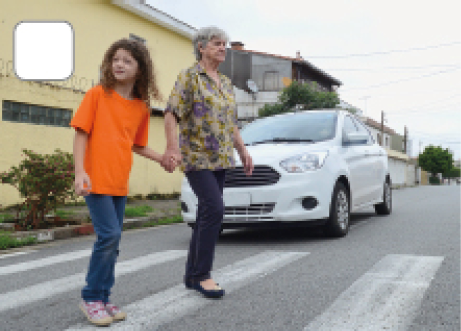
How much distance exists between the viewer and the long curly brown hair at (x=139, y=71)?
3.08 m

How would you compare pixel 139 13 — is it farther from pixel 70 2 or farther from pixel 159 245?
pixel 159 245

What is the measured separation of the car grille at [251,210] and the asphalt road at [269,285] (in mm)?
382

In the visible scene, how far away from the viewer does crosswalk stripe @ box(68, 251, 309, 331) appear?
3059 millimetres

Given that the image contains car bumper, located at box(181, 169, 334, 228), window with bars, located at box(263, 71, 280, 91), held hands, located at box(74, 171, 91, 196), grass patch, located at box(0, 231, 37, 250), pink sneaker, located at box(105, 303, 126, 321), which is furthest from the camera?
window with bars, located at box(263, 71, 280, 91)

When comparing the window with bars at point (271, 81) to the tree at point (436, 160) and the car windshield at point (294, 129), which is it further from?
the tree at point (436, 160)

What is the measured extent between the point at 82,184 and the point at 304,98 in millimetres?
24139

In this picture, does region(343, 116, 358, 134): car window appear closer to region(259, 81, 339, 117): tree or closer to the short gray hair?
the short gray hair

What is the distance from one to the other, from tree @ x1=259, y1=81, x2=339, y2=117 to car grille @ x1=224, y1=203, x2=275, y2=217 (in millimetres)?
20670

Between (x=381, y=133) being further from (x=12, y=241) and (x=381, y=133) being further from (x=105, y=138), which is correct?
(x=105, y=138)

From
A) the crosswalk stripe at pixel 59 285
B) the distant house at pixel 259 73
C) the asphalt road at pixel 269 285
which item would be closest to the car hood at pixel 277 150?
the asphalt road at pixel 269 285

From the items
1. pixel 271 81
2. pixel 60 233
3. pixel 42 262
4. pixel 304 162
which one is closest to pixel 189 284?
pixel 42 262

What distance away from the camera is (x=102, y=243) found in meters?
3.06

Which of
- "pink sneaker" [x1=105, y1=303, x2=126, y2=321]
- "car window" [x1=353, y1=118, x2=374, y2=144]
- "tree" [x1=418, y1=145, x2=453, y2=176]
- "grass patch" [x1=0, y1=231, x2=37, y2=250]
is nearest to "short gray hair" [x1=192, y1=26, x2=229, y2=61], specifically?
"pink sneaker" [x1=105, y1=303, x2=126, y2=321]

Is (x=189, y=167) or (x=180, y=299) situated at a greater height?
(x=189, y=167)
